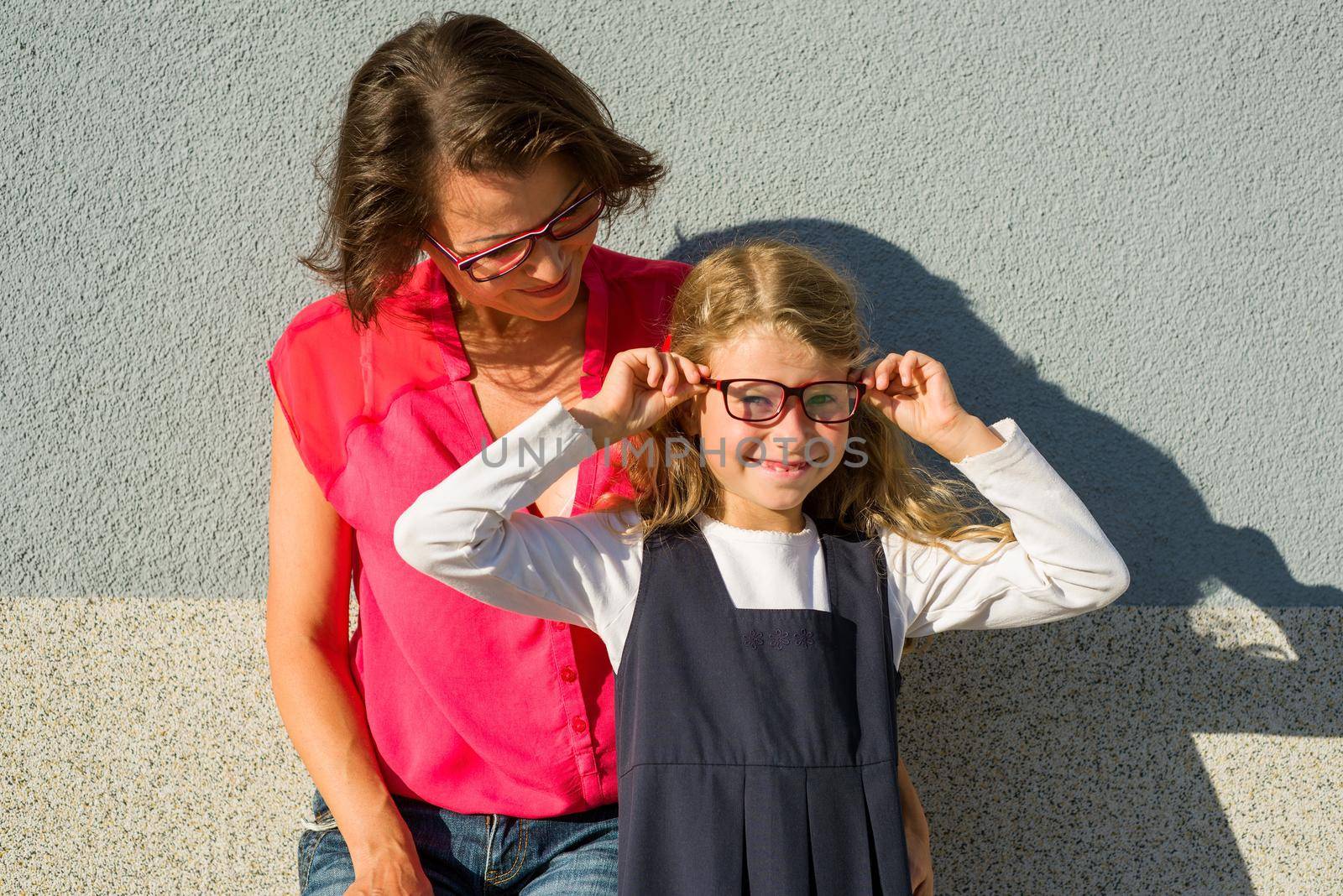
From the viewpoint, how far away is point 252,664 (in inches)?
88.0

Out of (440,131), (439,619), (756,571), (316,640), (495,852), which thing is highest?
(440,131)

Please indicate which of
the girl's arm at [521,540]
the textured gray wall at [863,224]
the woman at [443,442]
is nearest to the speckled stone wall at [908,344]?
the textured gray wall at [863,224]

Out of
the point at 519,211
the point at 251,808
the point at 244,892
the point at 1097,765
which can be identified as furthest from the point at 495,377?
the point at 1097,765

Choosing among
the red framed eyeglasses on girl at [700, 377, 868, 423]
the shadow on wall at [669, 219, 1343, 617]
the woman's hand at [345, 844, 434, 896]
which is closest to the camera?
the red framed eyeglasses on girl at [700, 377, 868, 423]

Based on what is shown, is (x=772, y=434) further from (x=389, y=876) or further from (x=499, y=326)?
(x=389, y=876)

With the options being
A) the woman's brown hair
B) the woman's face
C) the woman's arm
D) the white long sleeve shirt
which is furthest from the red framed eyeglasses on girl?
the woman's arm

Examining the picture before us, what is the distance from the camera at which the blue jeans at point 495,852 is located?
184cm

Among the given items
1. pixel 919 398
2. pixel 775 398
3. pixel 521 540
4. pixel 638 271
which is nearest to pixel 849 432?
pixel 919 398

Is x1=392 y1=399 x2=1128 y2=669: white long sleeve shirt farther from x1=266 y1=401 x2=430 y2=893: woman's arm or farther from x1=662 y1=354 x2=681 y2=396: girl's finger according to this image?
x1=266 y1=401 x2=430 y2=893: woman's arm

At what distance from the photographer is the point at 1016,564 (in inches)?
67.0

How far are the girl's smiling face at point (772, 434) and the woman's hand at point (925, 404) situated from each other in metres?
0.08

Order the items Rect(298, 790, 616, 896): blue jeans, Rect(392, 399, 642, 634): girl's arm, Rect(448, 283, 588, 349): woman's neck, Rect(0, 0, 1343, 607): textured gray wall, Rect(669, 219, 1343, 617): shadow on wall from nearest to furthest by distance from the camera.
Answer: Rect(392, 399, 642, 634): girl's arm, Rect(298, 790, 616, 896): blue jeans, Rect(448, 283, 588, 349): woman's neck, Rect(0, 0, 1343, 607): textured gray wall, Rect(669, 219, 1343, 617): shadow on wall

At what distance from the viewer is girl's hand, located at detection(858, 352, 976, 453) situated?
1.67 metres

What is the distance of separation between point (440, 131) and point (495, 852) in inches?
51.4
